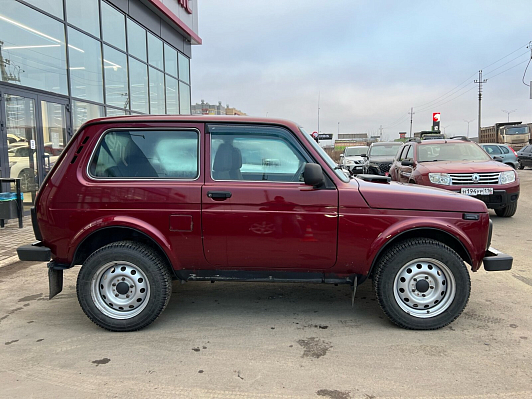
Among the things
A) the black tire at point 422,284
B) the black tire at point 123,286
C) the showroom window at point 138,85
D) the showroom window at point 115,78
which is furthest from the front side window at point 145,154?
the showroom window at point 138,85

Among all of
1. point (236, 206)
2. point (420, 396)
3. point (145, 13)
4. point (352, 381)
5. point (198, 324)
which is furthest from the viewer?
point (145, 13)

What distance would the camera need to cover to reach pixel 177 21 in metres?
16.1

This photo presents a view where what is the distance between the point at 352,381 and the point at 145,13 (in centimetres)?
1519

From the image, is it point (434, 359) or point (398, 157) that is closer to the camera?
point (434, 359)

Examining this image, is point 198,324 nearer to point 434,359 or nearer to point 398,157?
point 434,359

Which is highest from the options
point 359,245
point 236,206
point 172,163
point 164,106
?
point 164,106

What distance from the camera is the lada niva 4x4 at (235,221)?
3.35 m

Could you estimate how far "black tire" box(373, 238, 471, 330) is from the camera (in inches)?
132

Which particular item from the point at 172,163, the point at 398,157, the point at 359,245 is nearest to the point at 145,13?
the point at 398,157

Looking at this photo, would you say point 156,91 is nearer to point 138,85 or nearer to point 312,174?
point 138,85

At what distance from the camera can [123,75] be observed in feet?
44.5

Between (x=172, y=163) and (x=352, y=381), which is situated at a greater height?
(x=172, y=163)

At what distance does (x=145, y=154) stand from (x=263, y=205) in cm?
119

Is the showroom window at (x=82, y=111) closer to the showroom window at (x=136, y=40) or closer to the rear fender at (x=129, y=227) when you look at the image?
the showroom window at (x=136, y=40)
